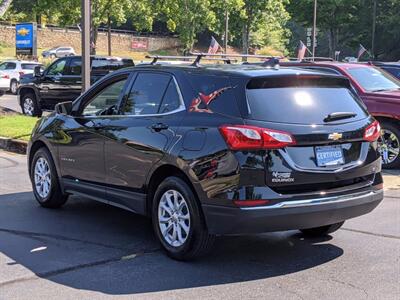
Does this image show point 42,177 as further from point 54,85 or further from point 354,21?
point 354,21

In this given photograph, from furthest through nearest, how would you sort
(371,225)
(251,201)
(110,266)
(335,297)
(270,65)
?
(371,225) < (270,65) < (110,266) < (251,201) < (335,297)

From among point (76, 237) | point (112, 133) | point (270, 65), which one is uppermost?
point (270, 65)

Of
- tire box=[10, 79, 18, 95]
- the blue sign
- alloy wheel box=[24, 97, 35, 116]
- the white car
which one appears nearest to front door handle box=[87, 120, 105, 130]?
alloy wheel box=[24, 97, 35, 116]

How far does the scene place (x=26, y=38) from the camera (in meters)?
41.1

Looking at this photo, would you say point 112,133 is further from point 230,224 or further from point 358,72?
point 358,72

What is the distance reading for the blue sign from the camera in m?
40.4

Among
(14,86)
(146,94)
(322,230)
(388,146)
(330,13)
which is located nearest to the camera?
(146,94)

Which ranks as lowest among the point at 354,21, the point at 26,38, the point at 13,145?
the point at 13,145

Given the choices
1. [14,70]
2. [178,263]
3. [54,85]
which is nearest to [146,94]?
[178,263]

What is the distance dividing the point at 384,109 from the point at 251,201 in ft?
20.3

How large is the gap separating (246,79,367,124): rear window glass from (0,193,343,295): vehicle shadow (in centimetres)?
128

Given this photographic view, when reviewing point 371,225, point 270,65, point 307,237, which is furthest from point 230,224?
point 371,225

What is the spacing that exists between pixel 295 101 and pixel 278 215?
101 centimetres

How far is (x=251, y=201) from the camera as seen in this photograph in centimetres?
488
